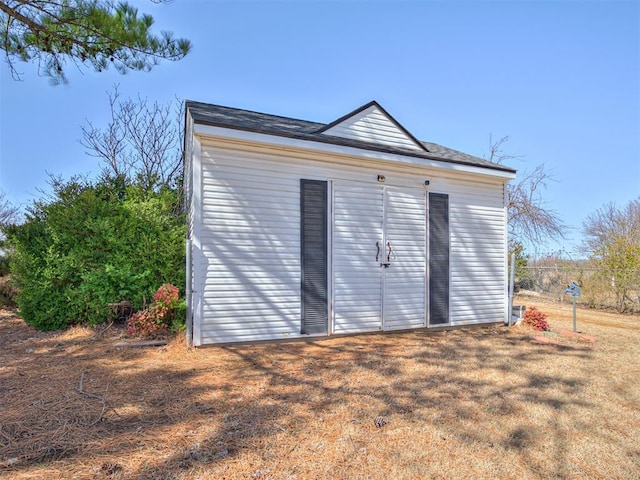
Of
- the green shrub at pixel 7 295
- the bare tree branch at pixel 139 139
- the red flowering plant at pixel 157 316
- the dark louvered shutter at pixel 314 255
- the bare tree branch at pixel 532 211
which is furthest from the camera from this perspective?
the bare tree branch at pixel 532 211

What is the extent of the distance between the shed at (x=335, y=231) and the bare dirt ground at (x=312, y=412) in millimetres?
686

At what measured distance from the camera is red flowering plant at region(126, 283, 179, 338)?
4809 mm

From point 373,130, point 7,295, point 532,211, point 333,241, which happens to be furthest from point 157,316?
point 532,211

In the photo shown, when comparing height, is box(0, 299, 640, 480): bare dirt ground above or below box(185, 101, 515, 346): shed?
below

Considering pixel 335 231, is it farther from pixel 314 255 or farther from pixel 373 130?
pixel 373 130

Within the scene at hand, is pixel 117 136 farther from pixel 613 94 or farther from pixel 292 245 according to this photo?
pixel 613 94

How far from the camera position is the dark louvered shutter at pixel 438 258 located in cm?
612

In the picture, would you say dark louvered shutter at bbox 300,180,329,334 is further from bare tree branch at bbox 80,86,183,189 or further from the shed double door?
bare tree branch at bbox 80,86,183,189

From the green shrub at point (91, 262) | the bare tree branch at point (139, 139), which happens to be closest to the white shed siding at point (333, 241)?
the green shrub at point (91, 262)

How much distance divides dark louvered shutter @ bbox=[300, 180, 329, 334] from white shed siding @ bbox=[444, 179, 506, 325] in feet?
8.70

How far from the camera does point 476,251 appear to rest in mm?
6566

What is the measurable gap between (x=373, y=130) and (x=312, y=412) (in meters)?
5.05

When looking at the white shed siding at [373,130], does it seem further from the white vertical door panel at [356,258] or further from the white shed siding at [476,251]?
the white shed siding at [476,251]

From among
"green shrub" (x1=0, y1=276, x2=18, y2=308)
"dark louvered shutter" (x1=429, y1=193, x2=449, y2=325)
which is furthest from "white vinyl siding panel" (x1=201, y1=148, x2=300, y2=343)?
"green shrub" (x1=0, y1=276, x2=18, y2=308)
